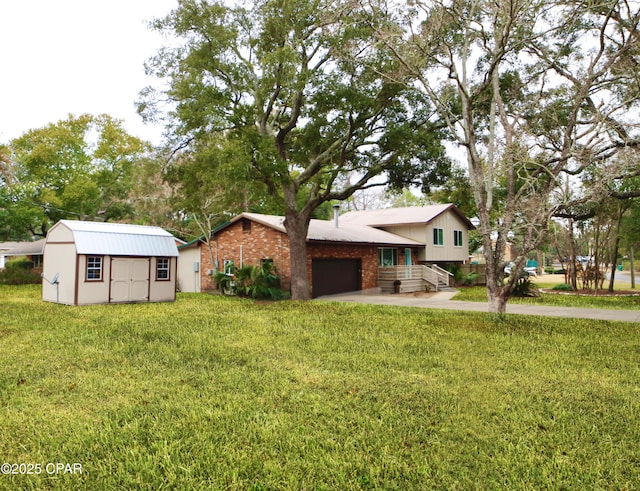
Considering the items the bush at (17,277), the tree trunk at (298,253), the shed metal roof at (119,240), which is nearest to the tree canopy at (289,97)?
the tree trunk at (298,253)

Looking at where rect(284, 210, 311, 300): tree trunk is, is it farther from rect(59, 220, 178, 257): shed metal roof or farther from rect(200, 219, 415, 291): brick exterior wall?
rect(59, 220, 178, 257): shed metal roof

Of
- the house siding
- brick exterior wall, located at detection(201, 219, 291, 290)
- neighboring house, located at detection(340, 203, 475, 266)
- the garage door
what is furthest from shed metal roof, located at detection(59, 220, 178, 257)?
the house siding

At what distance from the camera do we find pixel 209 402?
4.93 m

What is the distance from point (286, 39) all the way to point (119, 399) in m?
13.7

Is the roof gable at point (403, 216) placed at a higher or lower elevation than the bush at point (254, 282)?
higher

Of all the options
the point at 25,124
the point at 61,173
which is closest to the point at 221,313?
the point at 61,173

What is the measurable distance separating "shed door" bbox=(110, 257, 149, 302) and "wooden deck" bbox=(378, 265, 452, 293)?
12.3m

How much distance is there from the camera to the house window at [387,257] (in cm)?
2406

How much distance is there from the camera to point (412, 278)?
78.1 ft

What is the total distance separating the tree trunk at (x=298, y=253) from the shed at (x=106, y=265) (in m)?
4.92

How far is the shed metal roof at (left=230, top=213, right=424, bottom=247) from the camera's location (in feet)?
65.7

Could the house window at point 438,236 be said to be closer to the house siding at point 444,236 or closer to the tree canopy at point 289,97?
the house siding at point 444,236

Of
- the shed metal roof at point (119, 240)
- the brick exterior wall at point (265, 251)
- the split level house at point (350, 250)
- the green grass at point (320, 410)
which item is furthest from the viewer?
the split level house at point (350, 250)

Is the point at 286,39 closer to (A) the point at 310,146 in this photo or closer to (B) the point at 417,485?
(A) the point at 310,146
